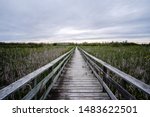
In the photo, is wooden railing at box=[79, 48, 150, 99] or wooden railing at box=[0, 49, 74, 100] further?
wooden railing at box=[79, 48, 150, 99]

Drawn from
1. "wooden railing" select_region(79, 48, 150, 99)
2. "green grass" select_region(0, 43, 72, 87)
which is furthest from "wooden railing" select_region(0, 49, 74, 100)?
"wooden railing" select_region(79, 48, 150, 99)

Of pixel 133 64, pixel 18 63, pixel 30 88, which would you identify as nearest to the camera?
pixel 30 88

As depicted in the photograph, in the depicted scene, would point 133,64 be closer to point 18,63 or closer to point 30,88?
point 30,88

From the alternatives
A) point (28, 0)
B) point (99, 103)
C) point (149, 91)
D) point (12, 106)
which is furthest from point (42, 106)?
point (28, 0)

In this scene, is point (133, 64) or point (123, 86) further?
point (133, 64)

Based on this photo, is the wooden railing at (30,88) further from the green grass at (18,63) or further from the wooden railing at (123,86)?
the wooden railing at (123,86)

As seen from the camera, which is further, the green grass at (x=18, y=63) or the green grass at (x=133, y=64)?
the green grass at (x=18, y=63)

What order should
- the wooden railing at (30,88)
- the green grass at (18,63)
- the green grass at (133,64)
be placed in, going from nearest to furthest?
the wooden railing at (30,88)
the green grass at (133,64)
the green grass at (18,63)

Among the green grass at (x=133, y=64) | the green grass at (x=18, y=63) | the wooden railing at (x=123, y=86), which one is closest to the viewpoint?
the wooden railing at (x=123, y=86)

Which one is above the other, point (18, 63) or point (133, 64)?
point (18, 63)

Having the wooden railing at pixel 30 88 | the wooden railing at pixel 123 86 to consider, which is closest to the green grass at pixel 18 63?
the wooden railing at pixel 30 88

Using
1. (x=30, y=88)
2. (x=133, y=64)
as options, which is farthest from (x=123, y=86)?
(x=133, y=64)

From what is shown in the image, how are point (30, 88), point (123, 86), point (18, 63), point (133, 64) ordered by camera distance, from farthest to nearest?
1. point (133, 64)
2. point (18, 63)
3. point (30, 88)
4. point (123, 86)

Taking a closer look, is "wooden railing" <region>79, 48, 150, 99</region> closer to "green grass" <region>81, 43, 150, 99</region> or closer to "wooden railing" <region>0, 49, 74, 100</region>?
"green grass" <region>81, 43, 150, 99</region>
